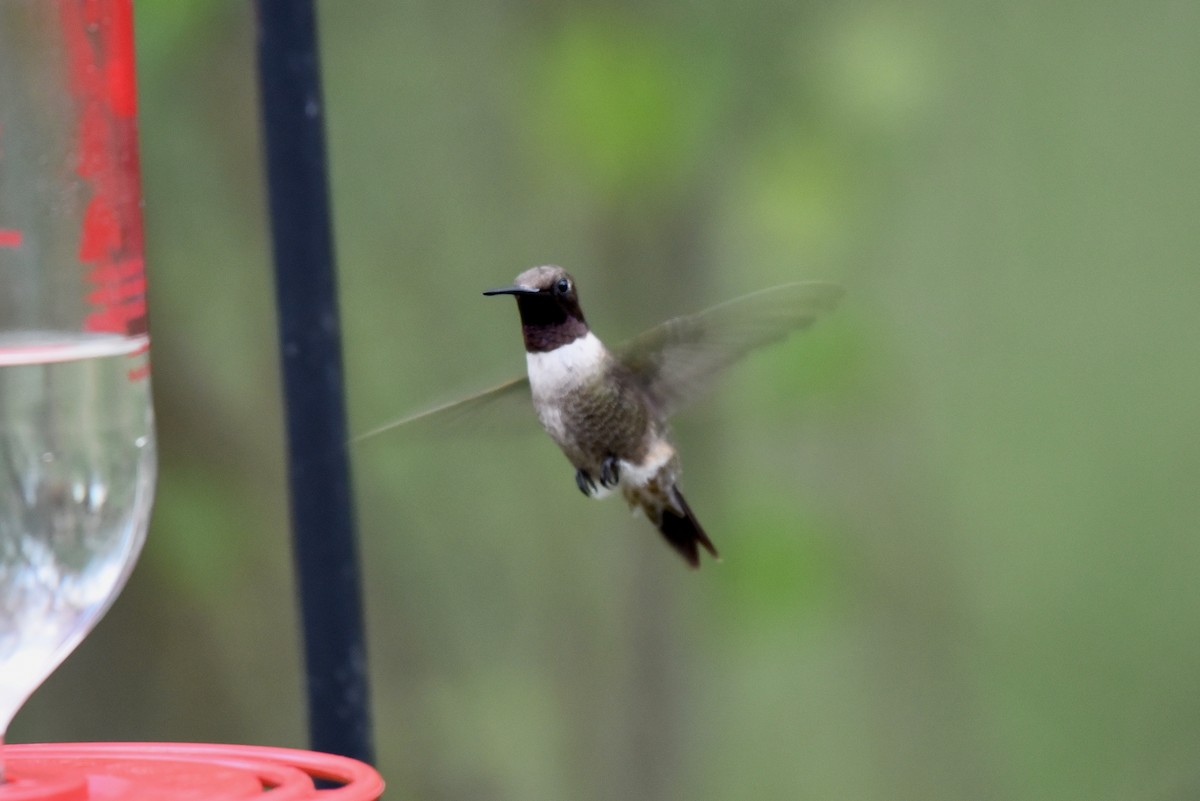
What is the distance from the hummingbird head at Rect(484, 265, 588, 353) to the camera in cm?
204

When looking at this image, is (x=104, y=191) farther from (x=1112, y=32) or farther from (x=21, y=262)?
(x=1112, y=32)

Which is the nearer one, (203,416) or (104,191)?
(104,191)

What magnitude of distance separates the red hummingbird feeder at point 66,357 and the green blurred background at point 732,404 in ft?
5.26

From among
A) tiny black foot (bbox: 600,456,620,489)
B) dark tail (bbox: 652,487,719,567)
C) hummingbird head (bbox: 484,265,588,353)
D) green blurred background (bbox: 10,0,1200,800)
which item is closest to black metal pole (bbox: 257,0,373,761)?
hummingbird head (bbox: 484,265,588,353)

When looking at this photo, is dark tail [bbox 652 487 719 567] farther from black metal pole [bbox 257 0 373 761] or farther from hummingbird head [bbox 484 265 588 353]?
black metal pole [bbox 257 0 373 761]

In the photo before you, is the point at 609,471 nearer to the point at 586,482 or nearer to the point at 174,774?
the point at 586,482

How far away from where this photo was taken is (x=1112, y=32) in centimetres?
370

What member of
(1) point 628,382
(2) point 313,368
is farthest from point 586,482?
(2) point 313,368

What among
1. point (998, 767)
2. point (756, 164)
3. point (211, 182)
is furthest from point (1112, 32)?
point (211, 182)

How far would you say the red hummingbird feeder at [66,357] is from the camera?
1310 millimetres

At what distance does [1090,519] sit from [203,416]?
2186mm

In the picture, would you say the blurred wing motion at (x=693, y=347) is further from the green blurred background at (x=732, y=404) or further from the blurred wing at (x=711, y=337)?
the green blurred background at (x=732, y=404)

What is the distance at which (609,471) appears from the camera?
2.24 metres

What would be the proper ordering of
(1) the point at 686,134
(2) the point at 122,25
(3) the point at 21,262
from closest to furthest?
(3) the point at 21,262 < (2) the point at 122,25 < (1) the point at 686,134
